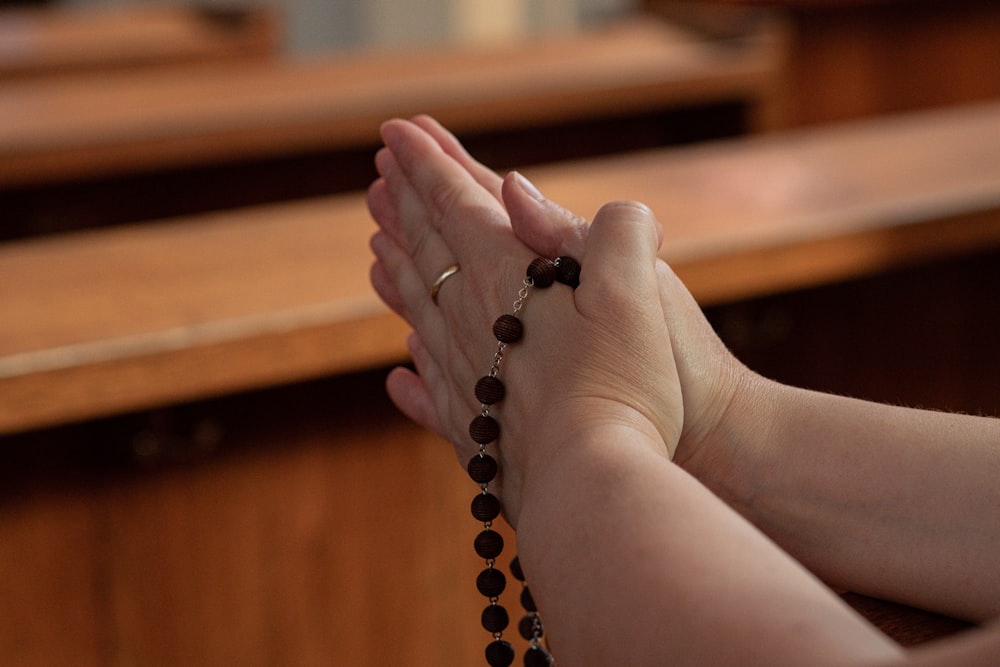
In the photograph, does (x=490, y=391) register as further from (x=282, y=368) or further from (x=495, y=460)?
(x=282, y=368)

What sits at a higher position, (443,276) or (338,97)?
(443,276)

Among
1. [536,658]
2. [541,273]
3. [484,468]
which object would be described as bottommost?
[536,658]

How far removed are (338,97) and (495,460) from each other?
6.21 ft

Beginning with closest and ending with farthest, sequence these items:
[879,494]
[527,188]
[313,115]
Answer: [879,494]
[527,188]
[313,115]

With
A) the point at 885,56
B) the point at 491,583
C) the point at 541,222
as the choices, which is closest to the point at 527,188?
the point at 541,222

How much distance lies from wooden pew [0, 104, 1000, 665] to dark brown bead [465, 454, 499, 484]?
395 mm

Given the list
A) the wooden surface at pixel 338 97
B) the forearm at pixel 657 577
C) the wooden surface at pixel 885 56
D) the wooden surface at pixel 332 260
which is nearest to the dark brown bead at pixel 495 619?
the forearm at pixel 657 577

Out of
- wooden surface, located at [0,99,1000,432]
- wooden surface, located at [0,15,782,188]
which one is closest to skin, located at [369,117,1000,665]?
wooden surface, located at [0,99,1000,432]

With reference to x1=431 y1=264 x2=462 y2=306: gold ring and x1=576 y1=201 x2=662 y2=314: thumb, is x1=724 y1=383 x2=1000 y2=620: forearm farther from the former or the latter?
x1=431 y1=264 x2=462 y2=306: gold ring

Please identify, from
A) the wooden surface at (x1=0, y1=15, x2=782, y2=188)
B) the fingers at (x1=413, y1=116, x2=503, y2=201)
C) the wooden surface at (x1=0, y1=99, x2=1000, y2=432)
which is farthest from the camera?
the wooden surface at (x1=0, y1=15, x2=782, y2=188)

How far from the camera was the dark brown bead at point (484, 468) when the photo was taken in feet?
2.40

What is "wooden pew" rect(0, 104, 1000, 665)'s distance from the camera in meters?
1.06

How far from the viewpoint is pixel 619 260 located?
0.71 meters

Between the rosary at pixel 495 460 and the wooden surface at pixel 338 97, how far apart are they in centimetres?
164
